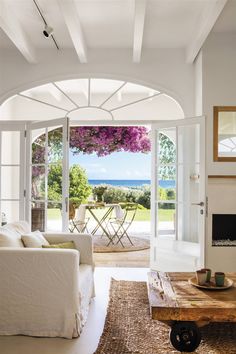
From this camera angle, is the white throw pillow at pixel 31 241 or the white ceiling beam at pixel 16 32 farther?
the white ceiling beam at pixel 16 32

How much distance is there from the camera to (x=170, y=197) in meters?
5.02

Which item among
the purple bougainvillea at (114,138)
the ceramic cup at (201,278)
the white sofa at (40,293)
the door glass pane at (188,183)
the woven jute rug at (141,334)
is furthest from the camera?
the purple bougainvillea at (114,138)

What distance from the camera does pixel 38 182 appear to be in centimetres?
526

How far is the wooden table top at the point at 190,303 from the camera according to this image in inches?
98.8

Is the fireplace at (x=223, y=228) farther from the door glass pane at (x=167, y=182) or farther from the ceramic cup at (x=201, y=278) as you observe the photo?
the ceramic cup at (x=201, y=278)

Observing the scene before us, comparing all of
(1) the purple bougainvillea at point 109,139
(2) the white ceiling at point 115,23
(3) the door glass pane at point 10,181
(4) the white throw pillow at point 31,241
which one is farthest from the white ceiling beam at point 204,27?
(1) the purple bougainvillea at point 109,139

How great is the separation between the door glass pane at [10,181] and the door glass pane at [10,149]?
0.10 m

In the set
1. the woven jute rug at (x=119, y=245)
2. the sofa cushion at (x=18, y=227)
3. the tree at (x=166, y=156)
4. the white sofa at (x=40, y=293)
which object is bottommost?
the woven jute rug at (x=119, y=245)

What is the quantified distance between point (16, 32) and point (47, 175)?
6.17 feet

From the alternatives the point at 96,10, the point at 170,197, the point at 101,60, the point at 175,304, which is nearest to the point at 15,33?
the point at 96,10

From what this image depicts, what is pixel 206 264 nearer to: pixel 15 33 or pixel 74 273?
pixel 74 273

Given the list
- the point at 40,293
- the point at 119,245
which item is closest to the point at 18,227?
the point at 40,293

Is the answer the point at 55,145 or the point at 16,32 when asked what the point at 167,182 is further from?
the point at 16,32

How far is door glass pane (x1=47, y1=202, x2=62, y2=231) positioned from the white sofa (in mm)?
2096
